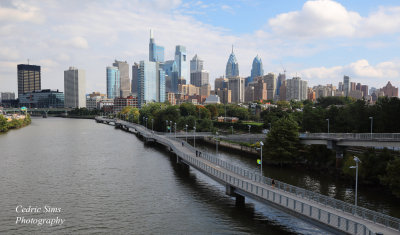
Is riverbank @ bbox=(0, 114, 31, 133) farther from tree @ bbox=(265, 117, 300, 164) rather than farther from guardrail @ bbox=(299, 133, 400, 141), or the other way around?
guardrail @ bbox=(299, 133, 400, 141)

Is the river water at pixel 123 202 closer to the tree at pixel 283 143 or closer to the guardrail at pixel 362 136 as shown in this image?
the tree at pixel 283 143

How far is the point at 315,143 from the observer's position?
62.3 meters

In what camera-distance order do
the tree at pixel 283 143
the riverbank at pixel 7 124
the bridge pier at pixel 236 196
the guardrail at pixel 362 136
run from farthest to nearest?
1. the riverbank at pixel 7 124
2. the tree at pixel 283 143
3. the guardrail at pixel 362 136
4. the bridge pier at pixel 236 196

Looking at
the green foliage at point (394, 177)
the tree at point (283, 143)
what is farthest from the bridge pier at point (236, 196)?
the tree at point (283, 143)

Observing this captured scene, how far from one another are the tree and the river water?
5.57m

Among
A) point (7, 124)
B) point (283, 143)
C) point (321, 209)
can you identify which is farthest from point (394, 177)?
point (7, 124)

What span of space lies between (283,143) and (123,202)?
34148mm

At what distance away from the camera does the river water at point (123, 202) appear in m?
32.1

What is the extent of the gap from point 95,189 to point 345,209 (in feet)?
106

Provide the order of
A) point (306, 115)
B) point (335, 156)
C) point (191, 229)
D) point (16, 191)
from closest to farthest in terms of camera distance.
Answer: point (191, 229) < point (16, 191) < point (335, 156) < point (306, 115)

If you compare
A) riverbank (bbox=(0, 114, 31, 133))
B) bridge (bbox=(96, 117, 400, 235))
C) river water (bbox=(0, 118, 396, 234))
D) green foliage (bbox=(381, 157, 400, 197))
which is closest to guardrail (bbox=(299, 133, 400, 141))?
river water (bbox=(0, 118, 396, 234))

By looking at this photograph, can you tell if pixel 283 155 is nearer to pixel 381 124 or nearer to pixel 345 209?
pixel 381 124

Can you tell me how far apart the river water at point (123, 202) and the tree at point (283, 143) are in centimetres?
557

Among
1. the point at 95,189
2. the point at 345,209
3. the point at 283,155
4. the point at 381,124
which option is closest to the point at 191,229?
the point at 345,209
